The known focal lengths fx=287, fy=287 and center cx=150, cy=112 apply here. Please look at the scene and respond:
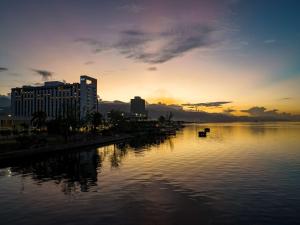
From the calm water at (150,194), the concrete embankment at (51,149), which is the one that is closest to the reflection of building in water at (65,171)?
the calm water at (150,194)

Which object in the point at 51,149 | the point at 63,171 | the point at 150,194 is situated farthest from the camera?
the point at 51,149

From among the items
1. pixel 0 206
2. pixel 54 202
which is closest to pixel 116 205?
pixel 54 202

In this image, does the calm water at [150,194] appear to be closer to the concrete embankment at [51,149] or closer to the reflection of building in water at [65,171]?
the reflection of building in water at [65,171]

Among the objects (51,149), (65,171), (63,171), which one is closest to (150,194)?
(65,171)

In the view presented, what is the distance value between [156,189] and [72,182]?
17.3 m

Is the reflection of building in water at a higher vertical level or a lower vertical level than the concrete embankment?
lower

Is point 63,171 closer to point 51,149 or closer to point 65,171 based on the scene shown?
point 65,171

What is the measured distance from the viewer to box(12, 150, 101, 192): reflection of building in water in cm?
5341

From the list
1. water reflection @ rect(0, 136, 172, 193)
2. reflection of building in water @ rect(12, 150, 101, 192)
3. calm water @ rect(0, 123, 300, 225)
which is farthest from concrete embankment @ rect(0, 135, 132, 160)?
calm water @ rect(0, 123, 300, 225)

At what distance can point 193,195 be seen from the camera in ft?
141

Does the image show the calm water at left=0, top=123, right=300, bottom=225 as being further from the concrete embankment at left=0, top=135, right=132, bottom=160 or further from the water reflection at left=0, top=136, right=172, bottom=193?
the concrete embankment at left=0, top=135, right=132, bottom=160

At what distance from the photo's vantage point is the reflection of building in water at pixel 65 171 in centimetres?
5341

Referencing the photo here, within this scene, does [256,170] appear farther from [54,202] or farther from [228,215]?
[54,202]

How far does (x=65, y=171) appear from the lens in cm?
6725
